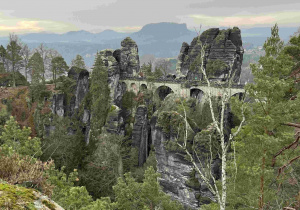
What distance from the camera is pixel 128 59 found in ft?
169

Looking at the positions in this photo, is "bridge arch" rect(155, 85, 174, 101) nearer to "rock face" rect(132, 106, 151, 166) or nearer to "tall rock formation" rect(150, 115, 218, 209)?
"rock face" rect(132, 106, 151, 166)

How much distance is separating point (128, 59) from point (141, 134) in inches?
886

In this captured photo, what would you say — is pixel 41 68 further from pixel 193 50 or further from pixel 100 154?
pixel 193 50

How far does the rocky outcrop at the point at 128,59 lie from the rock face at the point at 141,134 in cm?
1665

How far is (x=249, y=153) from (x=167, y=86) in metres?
37.1

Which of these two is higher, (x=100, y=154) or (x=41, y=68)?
(x=41, y=68)

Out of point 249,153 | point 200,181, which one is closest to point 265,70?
point 249,153

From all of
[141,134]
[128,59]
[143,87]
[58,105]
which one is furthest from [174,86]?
[58,105]

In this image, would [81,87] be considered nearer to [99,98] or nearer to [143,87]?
[99,98]

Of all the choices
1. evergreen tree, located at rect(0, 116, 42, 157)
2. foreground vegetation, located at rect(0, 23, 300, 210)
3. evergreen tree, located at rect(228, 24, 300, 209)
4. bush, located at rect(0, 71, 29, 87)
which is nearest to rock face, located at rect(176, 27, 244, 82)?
foreground vegetation, located at rect(0, 23, 300, 210)

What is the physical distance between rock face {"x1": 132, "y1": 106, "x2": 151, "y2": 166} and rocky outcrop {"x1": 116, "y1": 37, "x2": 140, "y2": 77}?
16.7 metres

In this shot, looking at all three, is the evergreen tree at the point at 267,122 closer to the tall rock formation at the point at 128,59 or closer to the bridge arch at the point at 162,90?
the bridge arch at the point at 162,90

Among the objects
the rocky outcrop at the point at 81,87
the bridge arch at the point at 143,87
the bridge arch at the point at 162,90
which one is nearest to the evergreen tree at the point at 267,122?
the bridge arch at the point at 162,90

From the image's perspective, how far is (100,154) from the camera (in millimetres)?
32375
